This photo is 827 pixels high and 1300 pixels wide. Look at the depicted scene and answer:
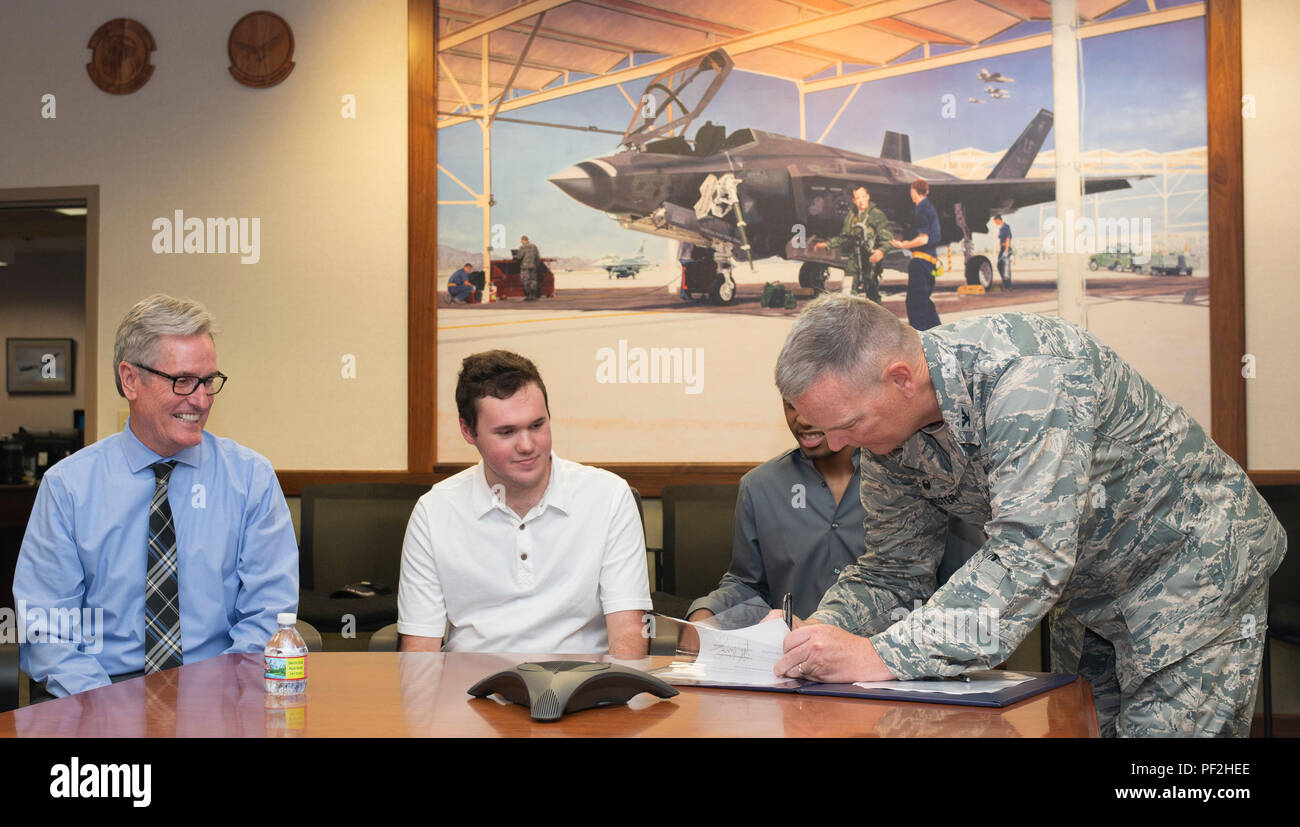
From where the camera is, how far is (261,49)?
469 cm

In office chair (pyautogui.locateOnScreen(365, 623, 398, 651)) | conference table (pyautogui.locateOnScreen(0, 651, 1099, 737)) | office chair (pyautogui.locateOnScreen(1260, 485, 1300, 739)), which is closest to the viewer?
conference table (pyautogui.locateOnScreen(0, 651, 1099, 737))

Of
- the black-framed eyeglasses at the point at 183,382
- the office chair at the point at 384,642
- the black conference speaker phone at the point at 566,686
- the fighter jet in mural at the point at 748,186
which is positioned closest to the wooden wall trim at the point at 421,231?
the fighter jet in mural at the point at 748,186

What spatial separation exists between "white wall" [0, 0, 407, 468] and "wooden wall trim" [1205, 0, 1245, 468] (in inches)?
134

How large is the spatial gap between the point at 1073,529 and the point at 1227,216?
322 cm

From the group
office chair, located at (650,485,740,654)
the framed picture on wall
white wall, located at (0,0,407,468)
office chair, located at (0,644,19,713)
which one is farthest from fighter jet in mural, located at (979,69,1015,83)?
the framed picture on wall

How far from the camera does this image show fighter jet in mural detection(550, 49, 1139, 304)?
14.2 feet

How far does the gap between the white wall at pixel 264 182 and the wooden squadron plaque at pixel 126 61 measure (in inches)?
1.7

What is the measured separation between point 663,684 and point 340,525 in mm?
2970

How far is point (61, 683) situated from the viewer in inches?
81.0

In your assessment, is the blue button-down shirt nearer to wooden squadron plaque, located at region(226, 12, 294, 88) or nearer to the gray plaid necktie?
the gray plaid necktie

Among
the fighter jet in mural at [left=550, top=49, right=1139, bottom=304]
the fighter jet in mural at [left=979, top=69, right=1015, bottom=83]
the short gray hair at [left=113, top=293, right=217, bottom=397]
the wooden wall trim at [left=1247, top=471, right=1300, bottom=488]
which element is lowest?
the wooden wall trim at [left=1247, top=471, right=1300, bottom=488]
